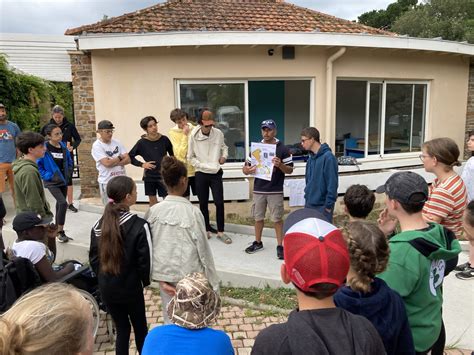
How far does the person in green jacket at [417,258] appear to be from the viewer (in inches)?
76.7

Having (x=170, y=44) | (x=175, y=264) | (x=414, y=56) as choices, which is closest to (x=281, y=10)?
(x=414, y=56)

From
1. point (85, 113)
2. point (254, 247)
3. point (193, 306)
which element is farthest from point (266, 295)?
point (85, 113)

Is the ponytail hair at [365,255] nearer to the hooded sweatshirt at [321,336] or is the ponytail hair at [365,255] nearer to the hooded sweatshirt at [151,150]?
the hooded sweatshirt at [321,336]

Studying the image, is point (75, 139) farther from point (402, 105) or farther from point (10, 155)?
point (402, 105)

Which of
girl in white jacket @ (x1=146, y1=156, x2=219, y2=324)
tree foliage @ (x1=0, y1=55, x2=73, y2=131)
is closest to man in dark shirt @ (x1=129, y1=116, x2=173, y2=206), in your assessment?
girl in white jacket @ (x1=146, y1=156, x2=219, y2=324)

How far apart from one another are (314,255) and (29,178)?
3.89m

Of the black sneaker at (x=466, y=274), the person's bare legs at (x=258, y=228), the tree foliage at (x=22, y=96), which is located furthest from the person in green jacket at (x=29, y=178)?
the tree foliage at (x=22, y=96)

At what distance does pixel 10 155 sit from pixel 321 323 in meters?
7.31

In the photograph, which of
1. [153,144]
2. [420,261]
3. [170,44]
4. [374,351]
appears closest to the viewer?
[374,351]

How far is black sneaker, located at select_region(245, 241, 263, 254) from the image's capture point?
5547 mm

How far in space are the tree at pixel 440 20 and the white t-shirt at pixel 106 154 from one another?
3809 cm

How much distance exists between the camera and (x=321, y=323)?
53.1 inches

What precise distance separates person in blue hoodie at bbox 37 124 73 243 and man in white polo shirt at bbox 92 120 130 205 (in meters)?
0.55

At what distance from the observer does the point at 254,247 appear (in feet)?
18.3
